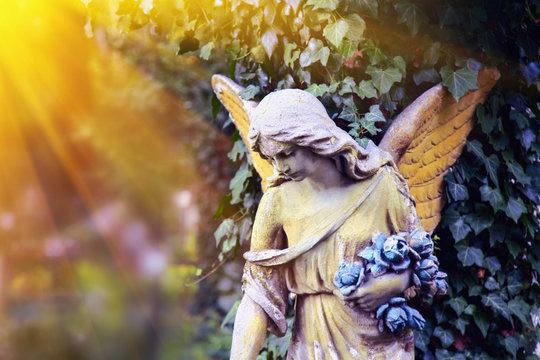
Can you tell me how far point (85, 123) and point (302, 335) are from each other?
6.24 meters

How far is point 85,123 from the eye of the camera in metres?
7.52

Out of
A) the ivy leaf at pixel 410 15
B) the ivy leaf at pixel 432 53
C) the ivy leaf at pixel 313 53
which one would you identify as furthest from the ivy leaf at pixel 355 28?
the ivy leaf at pixel 432 53

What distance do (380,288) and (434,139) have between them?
0.78 metres

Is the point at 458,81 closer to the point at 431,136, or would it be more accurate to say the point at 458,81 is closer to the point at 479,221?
the point at 431,136

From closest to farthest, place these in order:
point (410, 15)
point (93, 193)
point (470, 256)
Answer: point (410, 15) < point (470, 256) < point (93, 193)

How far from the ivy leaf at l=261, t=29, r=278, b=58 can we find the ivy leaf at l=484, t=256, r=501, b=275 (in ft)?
3.91

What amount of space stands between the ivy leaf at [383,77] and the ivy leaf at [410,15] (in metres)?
0.19

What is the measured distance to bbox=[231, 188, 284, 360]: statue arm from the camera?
1.74 m

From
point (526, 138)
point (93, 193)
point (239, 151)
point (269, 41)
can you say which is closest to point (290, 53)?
point (269, 41)

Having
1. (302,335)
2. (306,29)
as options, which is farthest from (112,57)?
(302,335)

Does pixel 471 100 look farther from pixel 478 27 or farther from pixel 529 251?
pixel 529 251

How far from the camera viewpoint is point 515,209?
8.28 feet

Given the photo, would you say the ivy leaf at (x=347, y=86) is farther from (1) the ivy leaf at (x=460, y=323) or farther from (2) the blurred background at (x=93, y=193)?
(2) the blurred background at (x=93, y=193)

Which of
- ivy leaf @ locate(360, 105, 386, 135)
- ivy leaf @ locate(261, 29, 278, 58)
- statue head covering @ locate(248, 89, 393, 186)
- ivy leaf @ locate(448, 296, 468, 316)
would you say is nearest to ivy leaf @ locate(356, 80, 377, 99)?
ivy leaf @ locate(360, 105, 386, 135)
